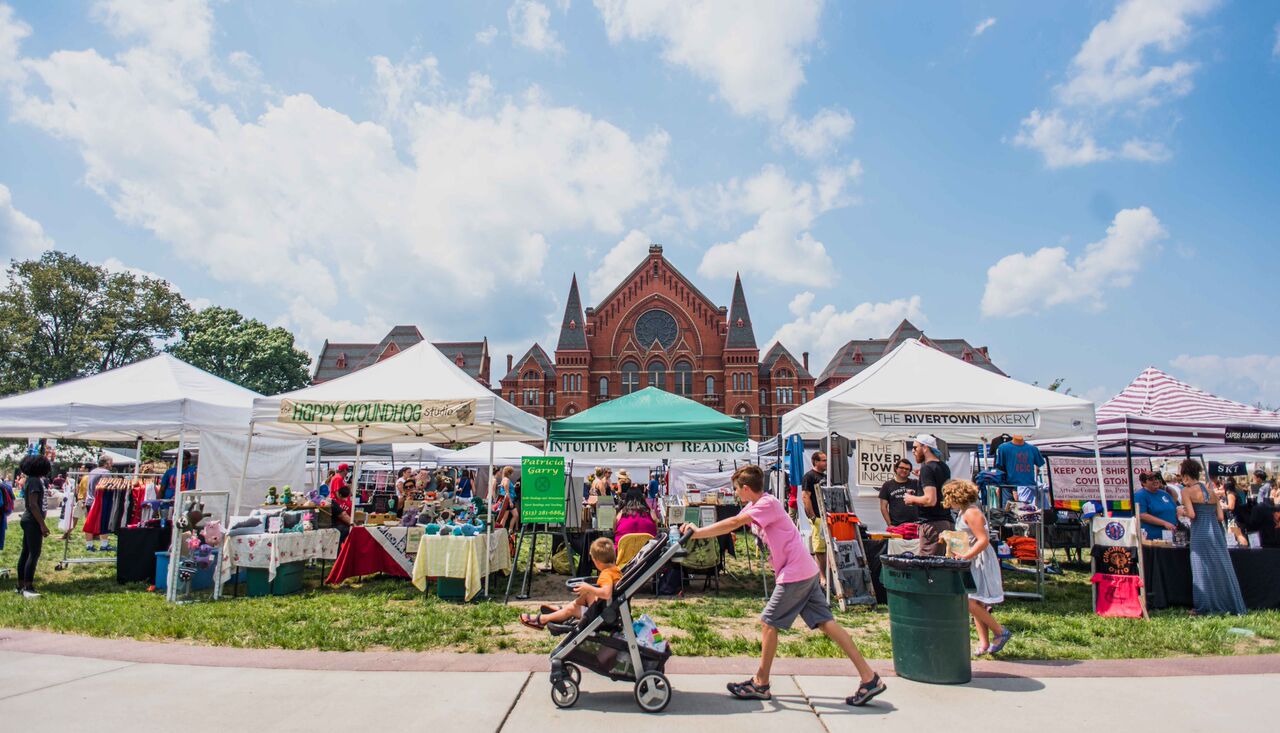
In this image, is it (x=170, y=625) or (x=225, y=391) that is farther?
(x=225, y=391)

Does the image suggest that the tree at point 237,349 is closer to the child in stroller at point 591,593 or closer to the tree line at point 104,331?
the tree line at point 104,331

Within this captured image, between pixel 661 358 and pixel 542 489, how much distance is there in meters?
53.0

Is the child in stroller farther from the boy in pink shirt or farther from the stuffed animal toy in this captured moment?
the stuffed animal toy

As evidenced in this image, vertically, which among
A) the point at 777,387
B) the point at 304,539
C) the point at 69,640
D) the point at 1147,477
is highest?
the point at 777,387

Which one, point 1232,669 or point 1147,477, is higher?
point 1147,477

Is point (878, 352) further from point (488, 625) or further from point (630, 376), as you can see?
point (488, 625)

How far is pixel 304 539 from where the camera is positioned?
32.1 ft

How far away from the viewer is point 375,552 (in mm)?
10477

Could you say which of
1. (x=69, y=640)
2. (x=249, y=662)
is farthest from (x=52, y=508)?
(x=249, y=662)

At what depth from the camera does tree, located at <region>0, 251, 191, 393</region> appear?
4481 centimetres

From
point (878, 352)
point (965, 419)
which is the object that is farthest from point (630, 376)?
point (965, 419)

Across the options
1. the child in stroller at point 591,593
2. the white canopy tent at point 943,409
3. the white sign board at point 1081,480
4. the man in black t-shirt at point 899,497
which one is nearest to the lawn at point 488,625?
the man in black t-shirt at point 899,497

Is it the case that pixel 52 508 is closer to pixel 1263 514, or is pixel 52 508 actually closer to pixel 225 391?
pixel 225 391

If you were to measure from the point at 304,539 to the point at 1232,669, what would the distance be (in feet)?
33.5
